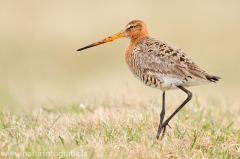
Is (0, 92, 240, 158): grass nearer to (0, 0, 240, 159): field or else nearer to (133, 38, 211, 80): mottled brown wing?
(0, 0, 240, 159): field

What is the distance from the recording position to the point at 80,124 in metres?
6.02

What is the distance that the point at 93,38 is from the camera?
18031mm

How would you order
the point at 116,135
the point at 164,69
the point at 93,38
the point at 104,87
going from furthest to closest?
1. the point at 93,38
2. the point at 104,87
3. the point at 164,69
4. the point at 116,135

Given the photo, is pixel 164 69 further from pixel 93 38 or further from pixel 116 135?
pixel 93 38

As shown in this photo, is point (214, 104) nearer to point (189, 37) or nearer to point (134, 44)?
point (134, 44)

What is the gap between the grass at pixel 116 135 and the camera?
494 centimetres

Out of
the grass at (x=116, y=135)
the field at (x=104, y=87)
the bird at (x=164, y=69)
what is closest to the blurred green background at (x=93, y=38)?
the field at (x=104, y=87)

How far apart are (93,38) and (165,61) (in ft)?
39.9

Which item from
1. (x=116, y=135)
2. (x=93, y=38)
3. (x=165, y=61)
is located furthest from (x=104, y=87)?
(x=116, y=135)

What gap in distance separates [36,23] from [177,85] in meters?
13.9

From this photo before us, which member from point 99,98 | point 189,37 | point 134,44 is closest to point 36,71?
point 189,37

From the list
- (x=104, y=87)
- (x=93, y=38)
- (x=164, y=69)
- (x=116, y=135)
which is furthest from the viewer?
(x=93, y=38)

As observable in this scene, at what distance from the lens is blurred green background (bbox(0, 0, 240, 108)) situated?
1506 cm

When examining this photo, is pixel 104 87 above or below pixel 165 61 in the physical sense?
below
